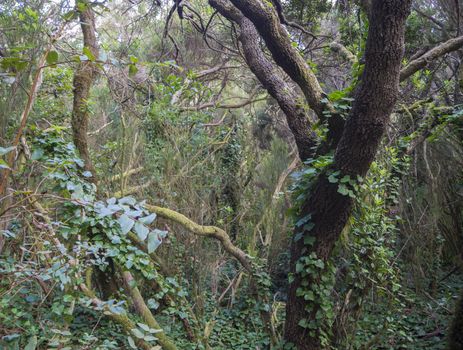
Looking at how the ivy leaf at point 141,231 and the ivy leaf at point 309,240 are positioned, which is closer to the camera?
the ivy leaf at point 141,231

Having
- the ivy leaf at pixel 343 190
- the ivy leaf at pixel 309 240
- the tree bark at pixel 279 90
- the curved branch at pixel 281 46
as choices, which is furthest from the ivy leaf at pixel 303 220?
the curved branch at pixel 281 46

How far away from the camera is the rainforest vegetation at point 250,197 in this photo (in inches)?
98.5

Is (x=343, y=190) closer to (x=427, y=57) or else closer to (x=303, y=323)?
(x=303, y=323)

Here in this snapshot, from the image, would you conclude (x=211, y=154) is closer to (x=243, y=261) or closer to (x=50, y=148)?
(x=243, y=261)

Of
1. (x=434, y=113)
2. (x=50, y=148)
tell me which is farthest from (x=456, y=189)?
(x=50, y=148)

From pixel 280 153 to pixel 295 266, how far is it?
4177 mm

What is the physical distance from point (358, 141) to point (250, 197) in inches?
150

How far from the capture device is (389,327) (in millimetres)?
3717

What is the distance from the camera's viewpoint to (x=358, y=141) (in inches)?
116

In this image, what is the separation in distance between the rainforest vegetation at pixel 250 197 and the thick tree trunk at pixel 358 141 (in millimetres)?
12

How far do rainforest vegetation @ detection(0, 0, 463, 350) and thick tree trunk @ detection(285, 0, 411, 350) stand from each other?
0.04ft

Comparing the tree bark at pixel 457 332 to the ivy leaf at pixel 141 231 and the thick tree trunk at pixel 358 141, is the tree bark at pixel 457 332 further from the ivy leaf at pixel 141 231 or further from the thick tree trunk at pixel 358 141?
the thick tree trunk at pixel 358 141

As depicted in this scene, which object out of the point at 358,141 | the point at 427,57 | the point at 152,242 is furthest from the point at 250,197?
the point at 152,242

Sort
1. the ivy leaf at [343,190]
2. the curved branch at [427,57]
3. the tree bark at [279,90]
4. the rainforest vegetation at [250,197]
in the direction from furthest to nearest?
1. the tree bark at [279,90]
2. the curved branch at [427,57]
3. the ivy leaf at [343,190]
4. the rainforest vegetation at [250,197]
